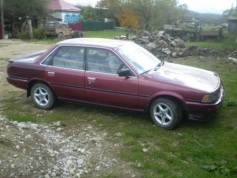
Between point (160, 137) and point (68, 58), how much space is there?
2680 mm

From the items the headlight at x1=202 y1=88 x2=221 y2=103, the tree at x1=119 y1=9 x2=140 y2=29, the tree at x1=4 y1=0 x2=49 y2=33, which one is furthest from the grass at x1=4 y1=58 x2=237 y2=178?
the tree at x1=119 y1=9 x2=140 y2=29

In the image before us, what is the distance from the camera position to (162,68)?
714cm

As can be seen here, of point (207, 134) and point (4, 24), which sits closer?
point (207, 134)

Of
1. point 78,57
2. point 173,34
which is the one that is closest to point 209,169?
point 78,57

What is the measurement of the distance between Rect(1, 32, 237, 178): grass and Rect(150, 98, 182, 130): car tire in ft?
0.50

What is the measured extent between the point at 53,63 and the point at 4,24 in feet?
93.4

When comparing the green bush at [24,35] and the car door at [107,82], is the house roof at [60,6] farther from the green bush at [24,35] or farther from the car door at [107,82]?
the car door at [107,82]

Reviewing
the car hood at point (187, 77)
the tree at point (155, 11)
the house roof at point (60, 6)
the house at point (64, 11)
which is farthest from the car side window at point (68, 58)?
the house roof at point (60, 6)

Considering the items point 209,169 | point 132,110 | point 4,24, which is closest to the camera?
point 209,169

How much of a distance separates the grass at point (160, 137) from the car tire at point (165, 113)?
15 centimetres

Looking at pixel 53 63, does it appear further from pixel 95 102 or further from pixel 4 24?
pixel 4 24

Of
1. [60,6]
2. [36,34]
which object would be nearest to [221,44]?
[36,34]

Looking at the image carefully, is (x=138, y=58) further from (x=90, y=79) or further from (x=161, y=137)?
(x=161, y=137)

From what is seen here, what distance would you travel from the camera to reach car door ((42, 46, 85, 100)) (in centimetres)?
710
